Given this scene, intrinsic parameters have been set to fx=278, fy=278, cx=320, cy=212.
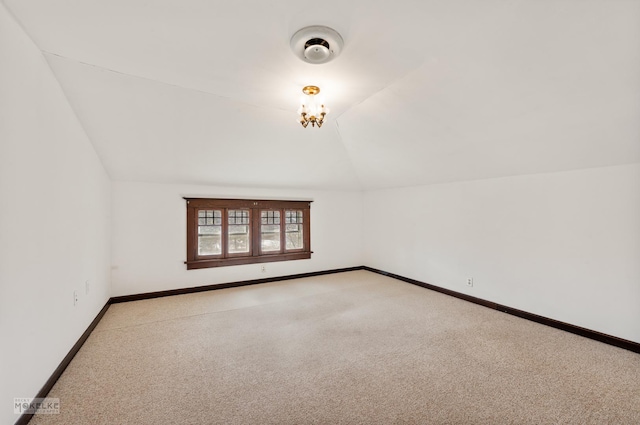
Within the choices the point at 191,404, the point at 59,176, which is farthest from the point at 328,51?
the point at 191,404

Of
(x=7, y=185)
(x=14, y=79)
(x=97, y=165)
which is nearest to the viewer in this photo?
(x=7, y=185)

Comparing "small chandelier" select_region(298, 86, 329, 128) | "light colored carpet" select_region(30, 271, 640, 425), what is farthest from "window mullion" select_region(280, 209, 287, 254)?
"small chandelier" select_region(298, 86, 329, 128)

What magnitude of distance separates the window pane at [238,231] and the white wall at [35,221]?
232cm

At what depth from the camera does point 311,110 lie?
281 centimetres

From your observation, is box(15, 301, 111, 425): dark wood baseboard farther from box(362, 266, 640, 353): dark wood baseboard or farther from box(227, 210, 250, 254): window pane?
box(362, 266, 640, 353): dark wood baseboard

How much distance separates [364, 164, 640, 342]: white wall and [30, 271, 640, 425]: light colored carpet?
1.19ft

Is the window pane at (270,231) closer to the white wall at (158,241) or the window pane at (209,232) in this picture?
the white wall at (158,241)

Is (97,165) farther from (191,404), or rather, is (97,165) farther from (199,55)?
(191,404)

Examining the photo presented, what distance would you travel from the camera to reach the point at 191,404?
1.94 meters

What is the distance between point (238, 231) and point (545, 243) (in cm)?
462

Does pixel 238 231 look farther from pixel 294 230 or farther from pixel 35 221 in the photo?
pixel 35 221

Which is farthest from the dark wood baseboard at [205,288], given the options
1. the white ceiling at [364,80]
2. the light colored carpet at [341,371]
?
the white ceiling at [364,80]

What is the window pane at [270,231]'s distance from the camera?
214 inches

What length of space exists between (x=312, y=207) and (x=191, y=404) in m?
4.27
